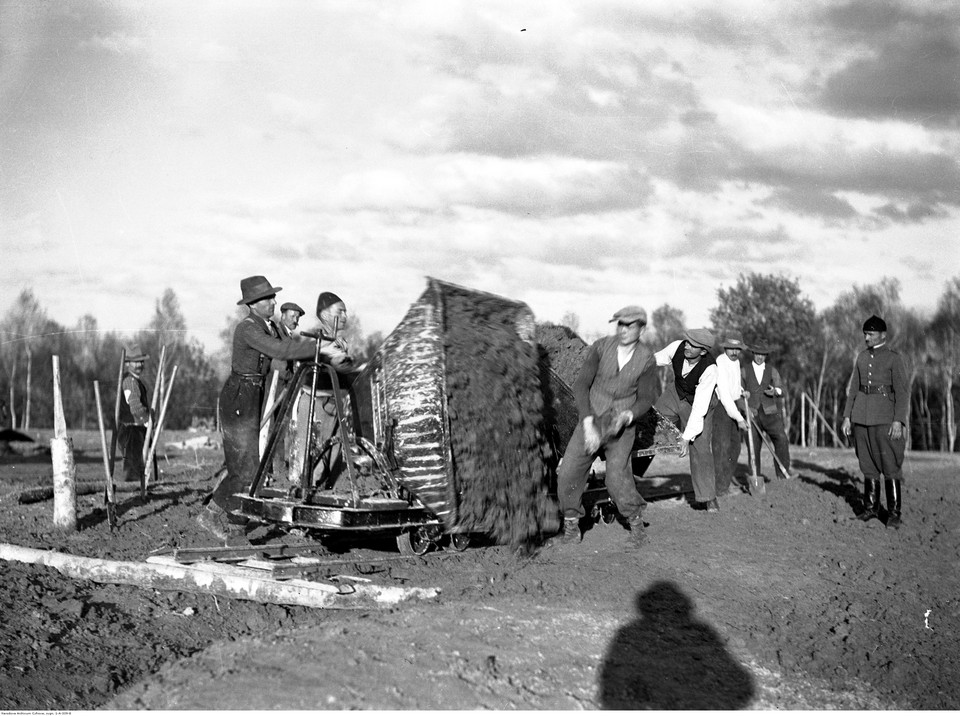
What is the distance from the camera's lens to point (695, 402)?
31.0ft

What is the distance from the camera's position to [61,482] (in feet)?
28.0

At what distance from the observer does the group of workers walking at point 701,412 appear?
752 cm

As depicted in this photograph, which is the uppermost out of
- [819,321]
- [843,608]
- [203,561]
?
[819,321]

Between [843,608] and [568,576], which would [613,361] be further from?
[843,608]

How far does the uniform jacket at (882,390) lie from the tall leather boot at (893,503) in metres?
0.64

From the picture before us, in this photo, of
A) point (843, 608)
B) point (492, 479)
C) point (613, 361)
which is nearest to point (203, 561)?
point (492, 479)

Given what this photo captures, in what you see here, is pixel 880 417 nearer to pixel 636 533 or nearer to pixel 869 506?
pixel 869 506

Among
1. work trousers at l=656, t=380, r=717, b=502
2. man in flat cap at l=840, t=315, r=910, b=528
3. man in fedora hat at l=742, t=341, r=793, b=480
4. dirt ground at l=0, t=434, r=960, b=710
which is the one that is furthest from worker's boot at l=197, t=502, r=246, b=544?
man in fedora hat at l=742, t=341, r=793, b=480

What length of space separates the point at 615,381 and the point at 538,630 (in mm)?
2745

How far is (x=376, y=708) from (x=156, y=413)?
8759 mm

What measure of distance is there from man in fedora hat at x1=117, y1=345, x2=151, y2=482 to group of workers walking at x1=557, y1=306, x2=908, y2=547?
6755mm

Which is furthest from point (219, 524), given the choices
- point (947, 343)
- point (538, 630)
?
point (947, 343)

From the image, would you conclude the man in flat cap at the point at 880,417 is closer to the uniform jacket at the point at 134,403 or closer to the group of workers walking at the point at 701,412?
the group of workers walking at the point at 701,412

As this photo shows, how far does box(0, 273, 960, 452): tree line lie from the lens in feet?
118
